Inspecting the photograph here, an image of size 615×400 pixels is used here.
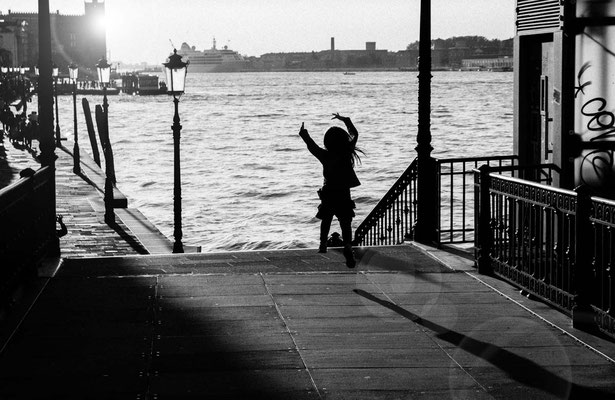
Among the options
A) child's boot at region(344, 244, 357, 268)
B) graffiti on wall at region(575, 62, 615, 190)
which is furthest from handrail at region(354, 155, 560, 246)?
child's boot at region(344, 244, 357, 268)

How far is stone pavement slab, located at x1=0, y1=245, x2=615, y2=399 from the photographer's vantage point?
6.86m

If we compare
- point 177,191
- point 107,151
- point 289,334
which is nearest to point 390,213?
point 177,191

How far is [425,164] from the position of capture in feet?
42.0

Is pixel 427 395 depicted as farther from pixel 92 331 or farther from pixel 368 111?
pixel 368 111

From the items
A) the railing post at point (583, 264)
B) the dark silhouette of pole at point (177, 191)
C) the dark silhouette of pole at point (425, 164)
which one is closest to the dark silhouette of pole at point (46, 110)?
the dark silhouette of pole at point (425, 164)

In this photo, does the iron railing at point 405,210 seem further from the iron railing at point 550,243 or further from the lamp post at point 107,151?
the lamp post at point 107,151

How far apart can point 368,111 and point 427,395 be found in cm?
12136

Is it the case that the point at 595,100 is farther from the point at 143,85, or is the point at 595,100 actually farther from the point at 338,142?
the point at 143,85

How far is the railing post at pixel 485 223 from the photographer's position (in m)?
10.6

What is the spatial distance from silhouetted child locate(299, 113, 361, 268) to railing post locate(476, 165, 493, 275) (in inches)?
47.3

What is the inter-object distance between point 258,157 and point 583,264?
57.2 metres

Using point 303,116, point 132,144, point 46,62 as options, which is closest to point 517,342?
point 46,62

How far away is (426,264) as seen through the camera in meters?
11.3

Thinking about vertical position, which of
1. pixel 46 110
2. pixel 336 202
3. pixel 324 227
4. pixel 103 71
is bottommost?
pixel 324 227
